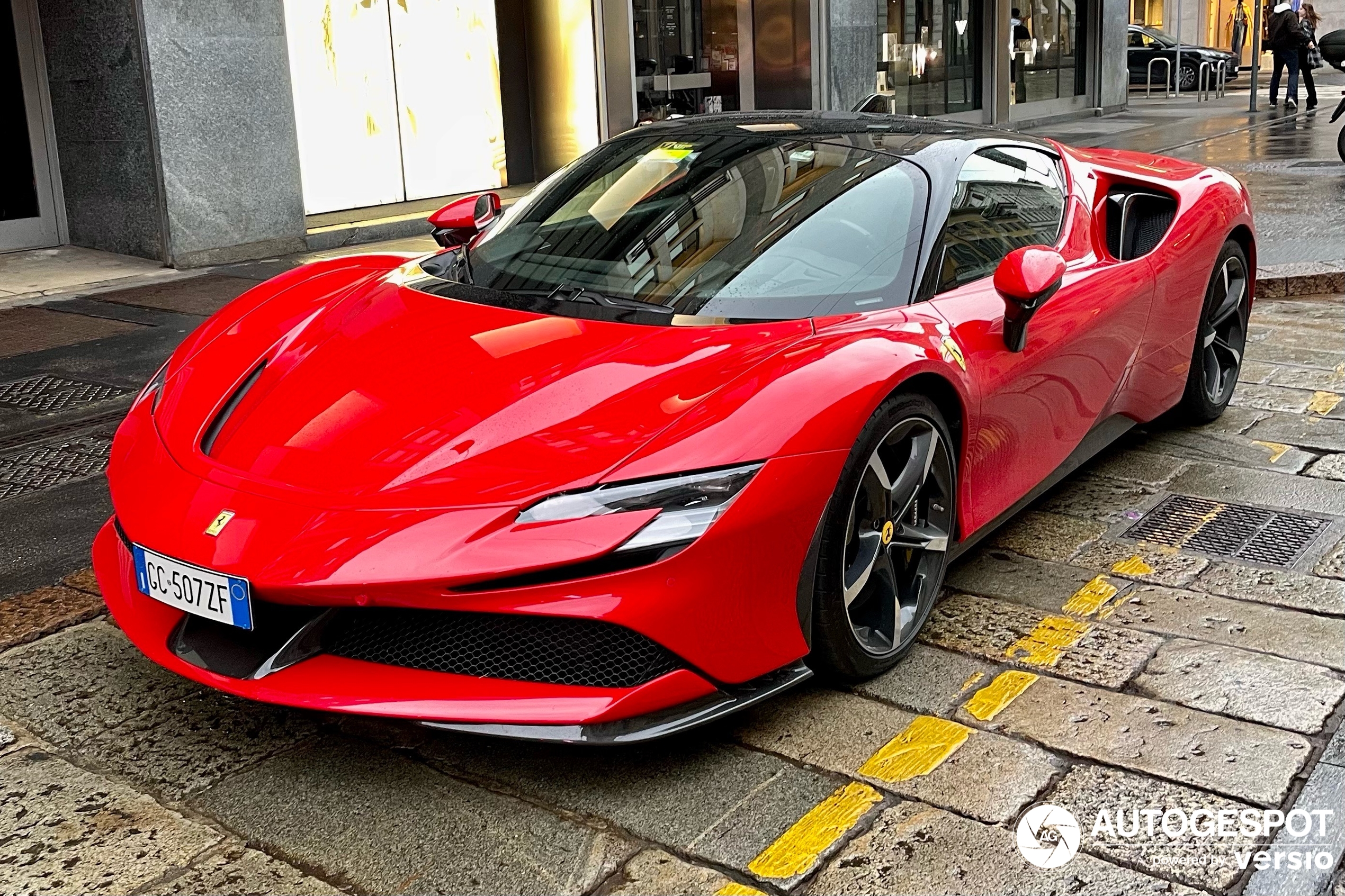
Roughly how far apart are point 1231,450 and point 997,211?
1702 mm

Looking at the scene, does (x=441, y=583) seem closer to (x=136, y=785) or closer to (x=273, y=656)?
(x=273, y=656)

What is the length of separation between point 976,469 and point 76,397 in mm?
4115

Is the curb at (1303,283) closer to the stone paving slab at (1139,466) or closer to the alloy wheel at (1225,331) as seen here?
the alloy wheel at (1225,331)

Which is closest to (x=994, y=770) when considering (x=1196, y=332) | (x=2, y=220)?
(x=1196, y=332)

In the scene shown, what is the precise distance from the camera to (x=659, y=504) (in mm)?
2539

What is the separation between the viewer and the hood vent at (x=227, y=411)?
9.67 feet

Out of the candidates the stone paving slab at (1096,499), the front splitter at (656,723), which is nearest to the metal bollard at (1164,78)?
the stone paving slab at (1096,499)

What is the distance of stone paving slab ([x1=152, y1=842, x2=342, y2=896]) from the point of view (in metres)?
2.35

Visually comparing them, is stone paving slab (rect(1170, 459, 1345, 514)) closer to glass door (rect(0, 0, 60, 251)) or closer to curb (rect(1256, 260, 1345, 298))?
curb (rect(1256, 260, 1345, 298))

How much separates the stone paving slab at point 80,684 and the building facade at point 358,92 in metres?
3.28

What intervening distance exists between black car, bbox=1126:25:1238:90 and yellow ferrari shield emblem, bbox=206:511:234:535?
29419 millimetres

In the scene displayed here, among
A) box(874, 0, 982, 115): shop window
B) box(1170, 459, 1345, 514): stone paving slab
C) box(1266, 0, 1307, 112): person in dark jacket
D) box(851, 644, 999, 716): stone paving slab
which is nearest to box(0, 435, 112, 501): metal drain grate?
box(851, 644, 999, 716): stone paving slab

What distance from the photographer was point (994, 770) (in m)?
2.75

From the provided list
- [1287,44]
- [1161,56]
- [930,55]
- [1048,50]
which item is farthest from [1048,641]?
[1161,56]
